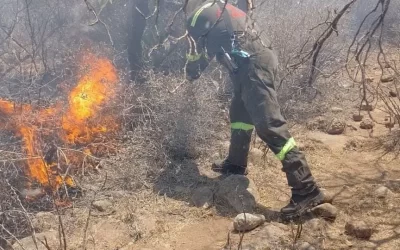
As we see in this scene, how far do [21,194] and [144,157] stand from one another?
1.20m

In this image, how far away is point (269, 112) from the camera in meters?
3.53

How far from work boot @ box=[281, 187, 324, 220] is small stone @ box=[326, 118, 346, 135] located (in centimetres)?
184

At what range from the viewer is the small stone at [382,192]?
10.8ft

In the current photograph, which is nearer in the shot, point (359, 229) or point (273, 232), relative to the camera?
point (359, 229)

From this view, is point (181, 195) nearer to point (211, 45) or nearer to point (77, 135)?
point (77, 135)

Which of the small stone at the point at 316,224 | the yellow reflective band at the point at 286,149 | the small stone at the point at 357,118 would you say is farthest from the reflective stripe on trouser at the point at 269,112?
the small stone at the point at 357,118

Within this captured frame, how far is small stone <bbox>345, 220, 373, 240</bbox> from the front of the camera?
2.87 meters

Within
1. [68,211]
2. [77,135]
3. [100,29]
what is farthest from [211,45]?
[100,29]

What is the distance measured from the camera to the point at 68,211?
3.42 metres

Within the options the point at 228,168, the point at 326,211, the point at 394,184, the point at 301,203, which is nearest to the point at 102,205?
the point at 228,168

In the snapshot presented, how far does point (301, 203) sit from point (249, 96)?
103 centimetres

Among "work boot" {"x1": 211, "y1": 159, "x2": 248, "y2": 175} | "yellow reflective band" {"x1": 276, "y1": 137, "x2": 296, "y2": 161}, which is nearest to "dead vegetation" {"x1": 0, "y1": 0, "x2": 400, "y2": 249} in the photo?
"work boot" {"x1": 211, "y1": 159, "x2": 248, "y2": 175}

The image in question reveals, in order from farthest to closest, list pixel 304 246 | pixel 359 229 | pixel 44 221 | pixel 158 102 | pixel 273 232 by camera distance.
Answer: pixel 158 102 → pixel 44 221 → pixel 273 232 → pixel 359 229 → pixel 304 246

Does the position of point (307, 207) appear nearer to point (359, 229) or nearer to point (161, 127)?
point (359, 229)
